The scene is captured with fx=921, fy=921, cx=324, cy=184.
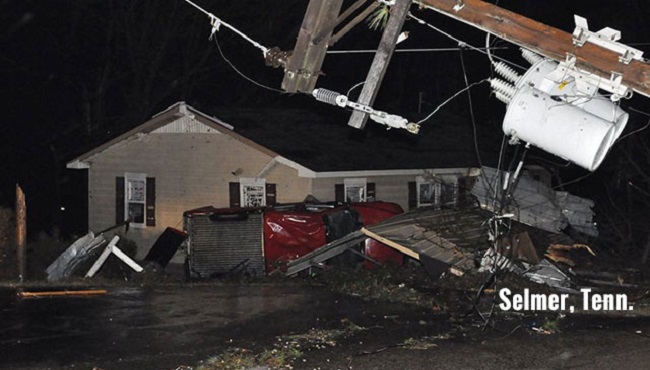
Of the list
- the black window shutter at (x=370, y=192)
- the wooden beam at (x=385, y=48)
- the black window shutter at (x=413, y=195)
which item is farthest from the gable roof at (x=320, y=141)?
the wooden beam at (x=385, y=48)

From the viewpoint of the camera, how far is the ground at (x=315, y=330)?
9.64 metres

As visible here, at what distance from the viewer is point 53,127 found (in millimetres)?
34719

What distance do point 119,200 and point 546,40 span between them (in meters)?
19.3

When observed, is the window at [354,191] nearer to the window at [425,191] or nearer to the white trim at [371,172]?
the white trim at [371,172]

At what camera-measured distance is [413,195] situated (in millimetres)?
24875

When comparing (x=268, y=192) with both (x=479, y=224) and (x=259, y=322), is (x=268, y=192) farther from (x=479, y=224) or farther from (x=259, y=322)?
(x=259, y=322)

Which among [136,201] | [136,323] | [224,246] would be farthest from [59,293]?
[136,201]

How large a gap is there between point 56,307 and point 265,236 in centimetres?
615

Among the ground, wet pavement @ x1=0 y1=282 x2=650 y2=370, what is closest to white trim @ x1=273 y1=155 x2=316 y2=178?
the ground

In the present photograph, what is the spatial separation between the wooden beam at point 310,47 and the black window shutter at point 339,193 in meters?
14.3

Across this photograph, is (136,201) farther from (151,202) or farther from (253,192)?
(253,192)

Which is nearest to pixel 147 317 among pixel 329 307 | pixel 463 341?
pixel 329 307

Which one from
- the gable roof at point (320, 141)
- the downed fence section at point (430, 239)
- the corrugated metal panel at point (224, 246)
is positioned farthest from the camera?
the gable roof at point (320, 141)

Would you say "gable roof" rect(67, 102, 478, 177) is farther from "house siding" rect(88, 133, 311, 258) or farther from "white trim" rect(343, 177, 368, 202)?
"white trim" rect(343, 177, 368, 202)
